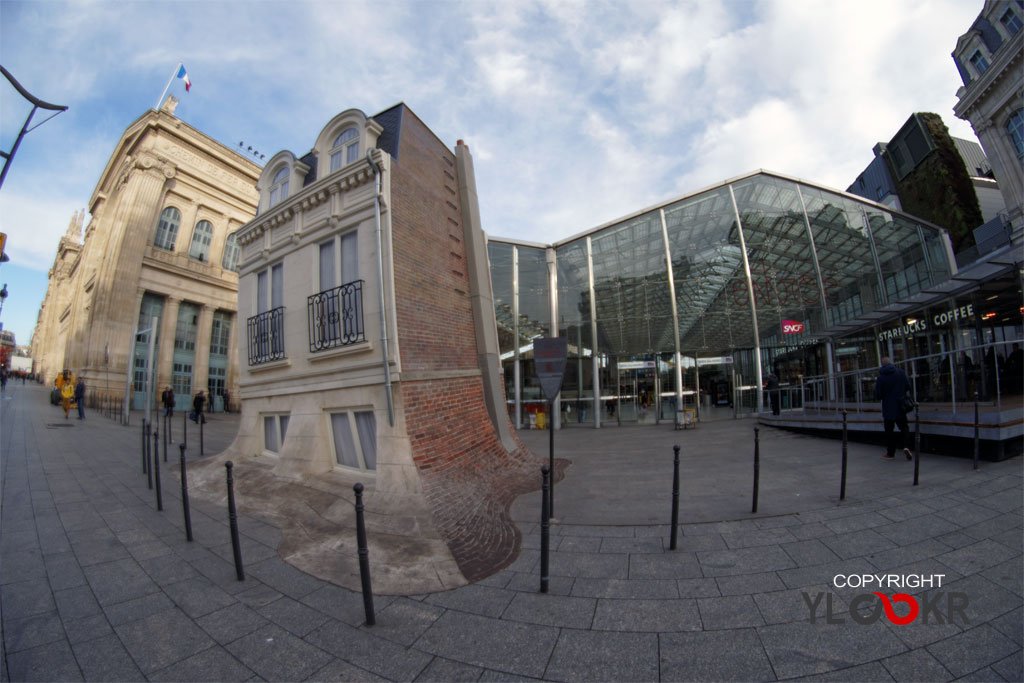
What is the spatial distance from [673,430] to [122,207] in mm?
39919

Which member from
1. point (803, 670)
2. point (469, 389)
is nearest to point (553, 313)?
point (469, 389)

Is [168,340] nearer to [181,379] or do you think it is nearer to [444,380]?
[181,379]

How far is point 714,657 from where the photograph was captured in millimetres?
2355

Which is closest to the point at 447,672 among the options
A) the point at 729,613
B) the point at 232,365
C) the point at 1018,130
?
the point at 729,613

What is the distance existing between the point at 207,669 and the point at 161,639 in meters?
0.64

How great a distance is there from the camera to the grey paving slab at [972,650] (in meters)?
2.21

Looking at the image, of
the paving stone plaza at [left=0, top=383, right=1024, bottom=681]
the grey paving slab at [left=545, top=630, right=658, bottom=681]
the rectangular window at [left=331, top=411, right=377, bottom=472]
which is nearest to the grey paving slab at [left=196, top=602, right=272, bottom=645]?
the paving stone plaza at [left=0, top=383, right=1024, bottom=681]

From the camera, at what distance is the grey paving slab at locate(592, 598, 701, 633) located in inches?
105

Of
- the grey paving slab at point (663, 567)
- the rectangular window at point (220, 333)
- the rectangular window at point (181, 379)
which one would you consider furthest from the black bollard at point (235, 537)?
the rectangular window at point (220, 333)

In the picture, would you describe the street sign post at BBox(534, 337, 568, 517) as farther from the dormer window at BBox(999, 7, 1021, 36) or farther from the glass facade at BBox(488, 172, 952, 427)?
the dormer window at BBox(999, 7, 1021, 36)

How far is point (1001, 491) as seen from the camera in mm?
4793

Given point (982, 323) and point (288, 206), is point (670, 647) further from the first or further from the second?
point (982, 323)

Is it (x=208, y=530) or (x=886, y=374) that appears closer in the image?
(x=208, y=530)

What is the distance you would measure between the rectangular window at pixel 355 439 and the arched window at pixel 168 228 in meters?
33.3
